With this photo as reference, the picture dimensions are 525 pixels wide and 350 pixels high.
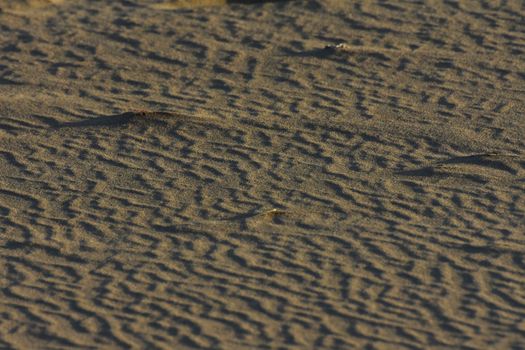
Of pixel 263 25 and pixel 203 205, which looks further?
pixel 263 25

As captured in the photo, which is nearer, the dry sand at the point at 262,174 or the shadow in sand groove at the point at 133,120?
the dry sand at the point at 262,174

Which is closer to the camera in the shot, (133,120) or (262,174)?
(262,174)

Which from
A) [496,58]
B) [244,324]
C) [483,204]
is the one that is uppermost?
[496,58]

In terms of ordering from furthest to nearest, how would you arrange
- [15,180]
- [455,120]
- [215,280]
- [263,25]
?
1. [263,25]
2. [455,120]
3. [15,180]
4. [215,280]

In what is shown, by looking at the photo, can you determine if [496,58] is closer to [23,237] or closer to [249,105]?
[249,105]

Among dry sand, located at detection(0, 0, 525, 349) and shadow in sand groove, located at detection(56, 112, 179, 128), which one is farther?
shadow in sand groove, located at detection(56, 112, 179, 128)

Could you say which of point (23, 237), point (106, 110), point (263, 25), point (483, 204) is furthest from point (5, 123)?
point (483, 204)

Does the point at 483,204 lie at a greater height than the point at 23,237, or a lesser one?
greater

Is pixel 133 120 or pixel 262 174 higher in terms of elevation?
pixel 133 120
